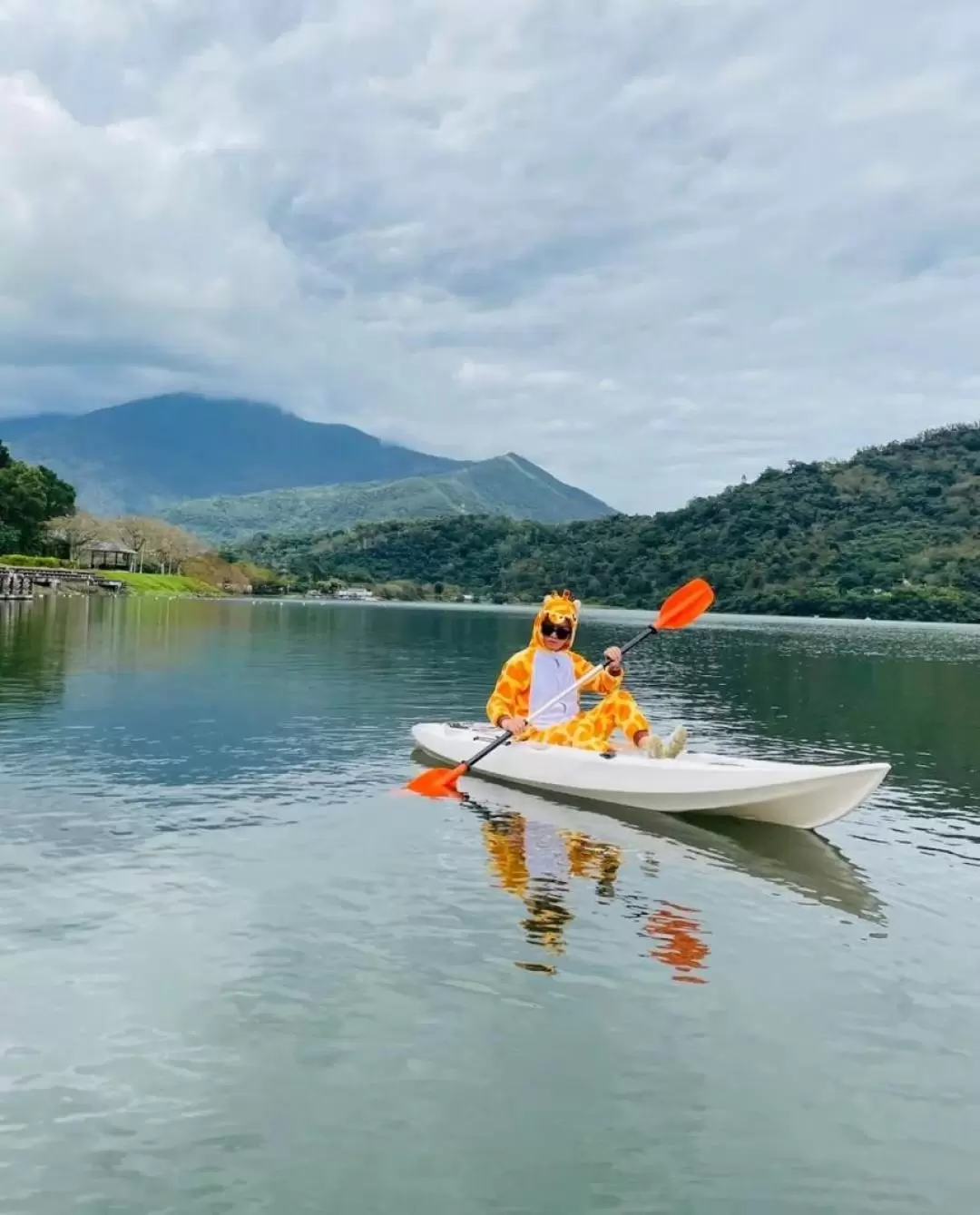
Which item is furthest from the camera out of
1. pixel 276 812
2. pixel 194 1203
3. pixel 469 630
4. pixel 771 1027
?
pixel 469 630

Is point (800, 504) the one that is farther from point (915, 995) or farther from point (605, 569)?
point (915, 995)

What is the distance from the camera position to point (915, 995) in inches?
345

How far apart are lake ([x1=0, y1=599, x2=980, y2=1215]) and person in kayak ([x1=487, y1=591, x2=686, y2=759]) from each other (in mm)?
1508

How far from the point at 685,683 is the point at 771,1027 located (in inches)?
1241

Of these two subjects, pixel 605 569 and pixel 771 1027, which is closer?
pixel 771 1027

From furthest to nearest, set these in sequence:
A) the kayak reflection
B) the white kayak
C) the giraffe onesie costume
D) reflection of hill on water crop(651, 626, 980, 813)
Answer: reflection of hill on water crop(651, 626, 980, 813), the giraffe onesie costume, the white kayak, the kayak reflection

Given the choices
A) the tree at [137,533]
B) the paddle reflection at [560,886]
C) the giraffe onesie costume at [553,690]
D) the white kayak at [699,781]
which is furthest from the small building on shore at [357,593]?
the paddle reflection at [560,886]

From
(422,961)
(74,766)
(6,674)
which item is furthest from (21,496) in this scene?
(422,961)

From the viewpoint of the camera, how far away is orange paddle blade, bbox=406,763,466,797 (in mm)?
16531

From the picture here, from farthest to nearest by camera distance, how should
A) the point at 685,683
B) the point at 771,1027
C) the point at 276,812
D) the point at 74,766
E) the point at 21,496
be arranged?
the point at 21,496 < the point at 685,683 < the point at 74,766 < the point at 276,812 < the point at 771,1027

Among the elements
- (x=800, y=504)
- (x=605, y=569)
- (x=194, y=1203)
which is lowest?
(x=194, y=1203)

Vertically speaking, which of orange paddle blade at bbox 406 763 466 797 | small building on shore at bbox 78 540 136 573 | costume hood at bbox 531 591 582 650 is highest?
small building on shore at bbox 78 540 136 573

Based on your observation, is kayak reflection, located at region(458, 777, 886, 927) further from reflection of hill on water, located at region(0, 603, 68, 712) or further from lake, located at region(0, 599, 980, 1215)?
reflection of hill on water, located at region(0, 603, 68, 712)

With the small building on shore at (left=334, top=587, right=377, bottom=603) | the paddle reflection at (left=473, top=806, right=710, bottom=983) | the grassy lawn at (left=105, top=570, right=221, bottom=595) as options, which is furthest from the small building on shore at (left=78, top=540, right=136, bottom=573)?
the paddle reflection at (left=473, top=806, right=710, bottom=983)
